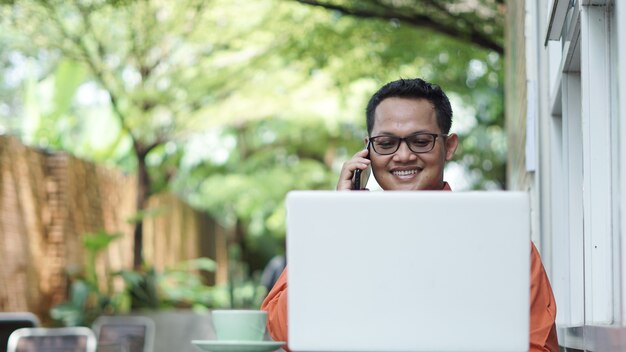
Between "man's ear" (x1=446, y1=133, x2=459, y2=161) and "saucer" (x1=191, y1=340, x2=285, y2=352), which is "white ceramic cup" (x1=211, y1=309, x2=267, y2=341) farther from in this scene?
"man's ear" (x1=446, y1=133, x2=459, y2=161)

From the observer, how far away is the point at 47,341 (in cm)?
790

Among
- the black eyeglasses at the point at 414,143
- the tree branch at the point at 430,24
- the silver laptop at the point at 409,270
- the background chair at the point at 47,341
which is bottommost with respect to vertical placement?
the background chair at the point at 47,341

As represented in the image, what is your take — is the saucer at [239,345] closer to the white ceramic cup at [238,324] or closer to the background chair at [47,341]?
the white ceramic cup at [238,324]

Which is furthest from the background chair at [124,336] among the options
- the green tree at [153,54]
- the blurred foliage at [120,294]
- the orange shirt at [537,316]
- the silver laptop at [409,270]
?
the silver laptop at [409,270]

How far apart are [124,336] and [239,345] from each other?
777 cm

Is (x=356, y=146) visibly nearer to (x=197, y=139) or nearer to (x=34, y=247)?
(x=197, y=139)

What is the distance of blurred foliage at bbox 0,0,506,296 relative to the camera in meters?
10.9

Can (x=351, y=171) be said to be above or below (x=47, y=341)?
above

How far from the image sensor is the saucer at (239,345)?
83.6 inches

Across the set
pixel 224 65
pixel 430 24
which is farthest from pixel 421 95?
pixel 224 65

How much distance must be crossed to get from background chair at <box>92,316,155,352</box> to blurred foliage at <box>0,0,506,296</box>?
202cm

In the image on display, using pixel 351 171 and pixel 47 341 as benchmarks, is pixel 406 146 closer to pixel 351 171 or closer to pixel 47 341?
pixel 351 171

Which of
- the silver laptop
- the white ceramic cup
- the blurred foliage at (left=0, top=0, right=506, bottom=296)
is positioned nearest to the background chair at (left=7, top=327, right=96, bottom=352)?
the blurred foliage at (left=0, top=0, right=506, bottom=296)

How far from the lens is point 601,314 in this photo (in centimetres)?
287
